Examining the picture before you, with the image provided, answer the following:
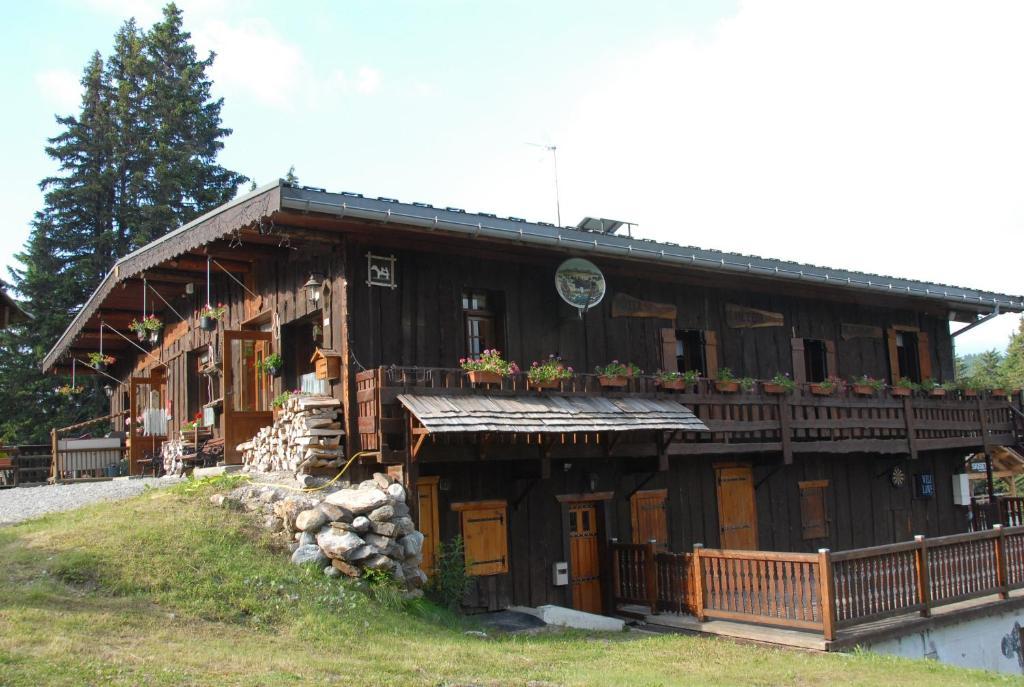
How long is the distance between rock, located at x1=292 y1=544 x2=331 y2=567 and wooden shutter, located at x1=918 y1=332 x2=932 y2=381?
52.0ft

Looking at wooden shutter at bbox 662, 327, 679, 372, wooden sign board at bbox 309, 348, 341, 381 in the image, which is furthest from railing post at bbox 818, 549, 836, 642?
wooden sign board at bbox 309, 348, 341, 381

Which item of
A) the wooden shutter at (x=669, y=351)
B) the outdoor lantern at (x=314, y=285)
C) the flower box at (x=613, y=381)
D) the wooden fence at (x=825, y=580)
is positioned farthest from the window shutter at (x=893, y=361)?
the outdoor lantern at (x=314, y=285)

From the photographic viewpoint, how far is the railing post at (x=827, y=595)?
11.4 meters

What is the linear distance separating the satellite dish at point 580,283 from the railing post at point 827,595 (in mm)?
5743

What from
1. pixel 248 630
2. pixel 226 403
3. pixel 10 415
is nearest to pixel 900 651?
pixel 248 630

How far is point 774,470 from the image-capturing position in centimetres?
1838

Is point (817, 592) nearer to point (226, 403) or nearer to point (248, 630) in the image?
point (248, 630)

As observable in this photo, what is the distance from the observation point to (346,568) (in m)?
11.3

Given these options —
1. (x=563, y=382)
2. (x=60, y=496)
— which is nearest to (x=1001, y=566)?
(x=563, y=382)

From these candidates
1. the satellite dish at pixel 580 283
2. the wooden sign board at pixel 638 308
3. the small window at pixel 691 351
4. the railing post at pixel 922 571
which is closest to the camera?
the railing post at pixel 922 571

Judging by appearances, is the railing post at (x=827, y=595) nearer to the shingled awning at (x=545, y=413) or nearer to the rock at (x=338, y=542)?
the shingled awning at (x=545, y=413)

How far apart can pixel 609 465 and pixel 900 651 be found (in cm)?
533

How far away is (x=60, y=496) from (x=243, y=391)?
133 inches

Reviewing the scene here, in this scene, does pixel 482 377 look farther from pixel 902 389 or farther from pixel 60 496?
pixel 902 389
